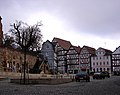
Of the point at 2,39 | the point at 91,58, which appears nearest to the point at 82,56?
the point at 91,58

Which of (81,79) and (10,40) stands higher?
(10,40)

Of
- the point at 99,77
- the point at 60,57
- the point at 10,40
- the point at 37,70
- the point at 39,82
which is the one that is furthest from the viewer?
the point at 60,57

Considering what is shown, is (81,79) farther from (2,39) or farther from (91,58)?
(91,58)

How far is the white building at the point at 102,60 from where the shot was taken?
409 ft

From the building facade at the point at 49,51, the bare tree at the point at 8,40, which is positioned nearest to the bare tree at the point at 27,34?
the bare tree at the point at 8,40

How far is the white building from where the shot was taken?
12456 centimetres

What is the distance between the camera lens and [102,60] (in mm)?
125875

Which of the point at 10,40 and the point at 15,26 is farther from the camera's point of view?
the point at 10,40

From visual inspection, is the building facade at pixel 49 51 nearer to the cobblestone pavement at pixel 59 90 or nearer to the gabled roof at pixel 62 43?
the gabled roof at pixel 62 43

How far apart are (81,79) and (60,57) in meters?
88.1

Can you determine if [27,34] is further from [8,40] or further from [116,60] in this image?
[116,60]

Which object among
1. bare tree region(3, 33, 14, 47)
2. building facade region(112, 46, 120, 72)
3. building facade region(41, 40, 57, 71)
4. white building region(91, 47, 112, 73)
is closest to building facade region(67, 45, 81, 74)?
white building region(91, 47, 112, 73)

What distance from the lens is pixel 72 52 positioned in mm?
128750

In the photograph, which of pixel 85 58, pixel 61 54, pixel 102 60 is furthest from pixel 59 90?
pixel 61 54
